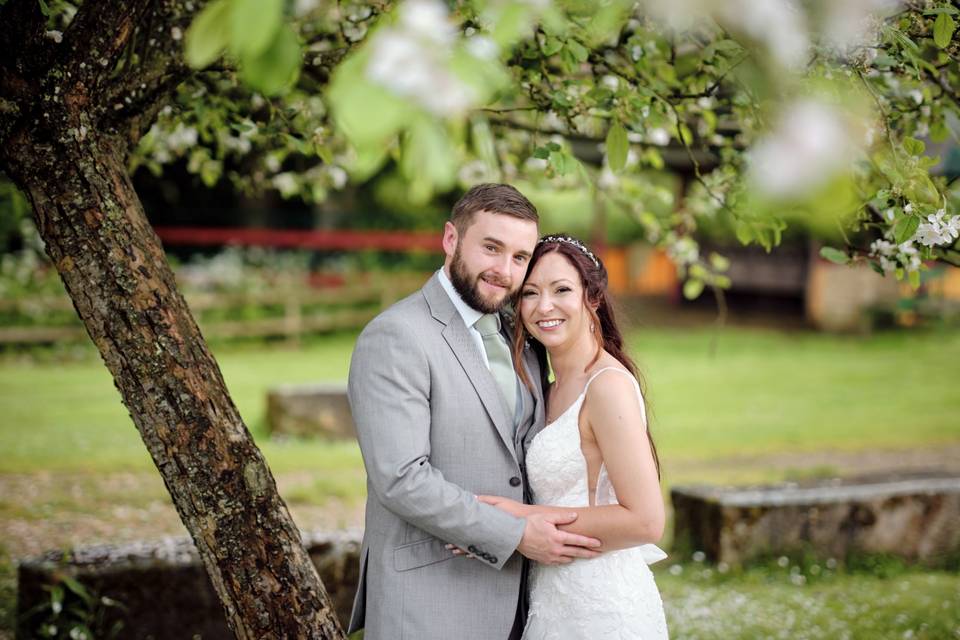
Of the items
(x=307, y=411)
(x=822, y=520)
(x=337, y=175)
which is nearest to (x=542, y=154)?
(x=337, y=175)

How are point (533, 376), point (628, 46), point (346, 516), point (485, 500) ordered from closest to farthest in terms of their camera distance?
point (485, 500) → point (533, 376) → point (628, 46) → point (346, 516)

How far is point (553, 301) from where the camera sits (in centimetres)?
287

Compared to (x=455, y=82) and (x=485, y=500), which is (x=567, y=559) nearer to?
(x=485, y=500)

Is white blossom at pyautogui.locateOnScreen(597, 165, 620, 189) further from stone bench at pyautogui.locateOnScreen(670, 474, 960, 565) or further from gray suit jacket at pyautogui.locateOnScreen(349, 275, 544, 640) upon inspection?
gray suit jacket at pyautogui.locateOnScreen(349, 275, 544, 640)

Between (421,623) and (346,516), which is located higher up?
(421,623)

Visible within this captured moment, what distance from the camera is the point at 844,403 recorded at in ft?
37.3

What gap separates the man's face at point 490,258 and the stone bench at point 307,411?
20.6 feet

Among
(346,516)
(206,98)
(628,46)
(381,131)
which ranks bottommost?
(346,516)

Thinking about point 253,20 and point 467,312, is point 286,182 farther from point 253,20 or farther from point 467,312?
point 253,20

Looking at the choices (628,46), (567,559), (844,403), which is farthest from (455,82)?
(844,403)

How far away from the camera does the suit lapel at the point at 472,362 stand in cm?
266

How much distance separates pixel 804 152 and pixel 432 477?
151 cm

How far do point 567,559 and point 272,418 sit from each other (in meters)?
6.82

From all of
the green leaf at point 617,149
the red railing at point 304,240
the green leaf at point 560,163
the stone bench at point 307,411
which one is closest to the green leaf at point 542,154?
Result: the green leaf at point 560,163
